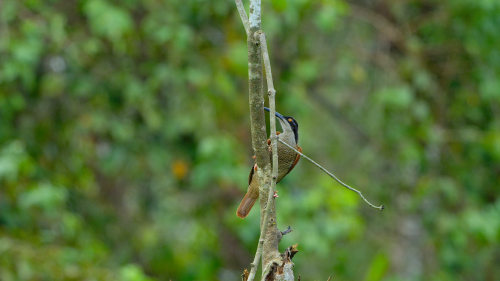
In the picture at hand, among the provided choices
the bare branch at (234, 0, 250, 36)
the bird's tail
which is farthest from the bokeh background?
the bare branch at (234, 0, 250, 36)

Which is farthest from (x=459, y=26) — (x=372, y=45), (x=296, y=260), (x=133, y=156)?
(x=133, y=156)

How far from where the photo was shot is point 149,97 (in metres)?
5.71

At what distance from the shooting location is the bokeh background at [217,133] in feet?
17.5

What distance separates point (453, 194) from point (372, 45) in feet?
8.48

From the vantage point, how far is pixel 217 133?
5.64 m

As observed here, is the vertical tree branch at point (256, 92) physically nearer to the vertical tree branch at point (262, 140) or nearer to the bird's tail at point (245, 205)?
the vertical tree branch at point (262, 140)

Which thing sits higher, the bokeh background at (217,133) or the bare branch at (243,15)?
the bokeh background at (217,133)

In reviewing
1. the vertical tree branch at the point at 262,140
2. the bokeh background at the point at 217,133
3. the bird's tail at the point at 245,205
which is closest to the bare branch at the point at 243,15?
the vertical tree branch at the point at 262,140

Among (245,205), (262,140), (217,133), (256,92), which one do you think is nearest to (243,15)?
(256,92)

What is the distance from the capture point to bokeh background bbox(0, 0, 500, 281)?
17.5 ft

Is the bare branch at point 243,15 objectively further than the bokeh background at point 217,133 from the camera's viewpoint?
No

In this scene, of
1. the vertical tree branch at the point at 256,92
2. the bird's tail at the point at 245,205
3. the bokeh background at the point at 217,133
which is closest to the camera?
the vertical tree branch at the point at 256,92


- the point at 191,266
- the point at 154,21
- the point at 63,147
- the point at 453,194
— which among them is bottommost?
the point at 453,194

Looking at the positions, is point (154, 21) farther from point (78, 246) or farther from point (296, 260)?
point (296, 260)
